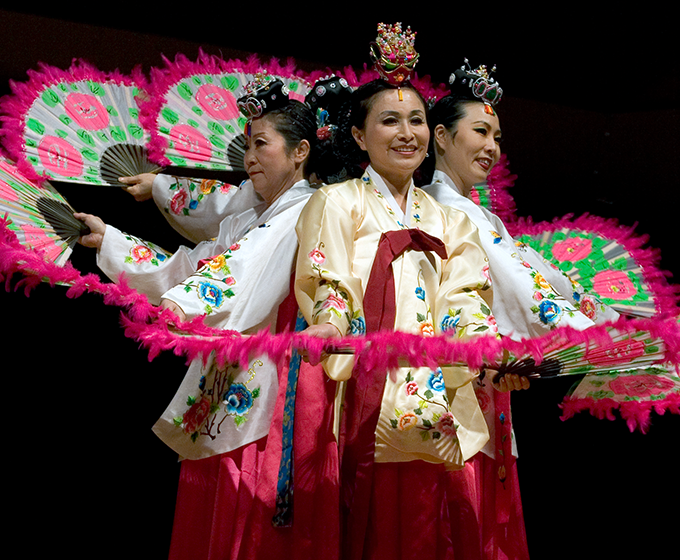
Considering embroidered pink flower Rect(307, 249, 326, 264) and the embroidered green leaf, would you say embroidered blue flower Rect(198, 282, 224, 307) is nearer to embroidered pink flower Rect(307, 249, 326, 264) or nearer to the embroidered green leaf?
embroidered pink flower Rect(307, 249, 326, 264)

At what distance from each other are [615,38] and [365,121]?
1127 mm

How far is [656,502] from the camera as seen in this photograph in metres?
2.69

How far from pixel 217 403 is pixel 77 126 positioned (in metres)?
0.88

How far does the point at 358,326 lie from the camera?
1.73m

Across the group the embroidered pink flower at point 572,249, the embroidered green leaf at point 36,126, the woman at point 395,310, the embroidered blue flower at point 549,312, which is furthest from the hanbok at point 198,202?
the embroidered pink flower at point 572,249

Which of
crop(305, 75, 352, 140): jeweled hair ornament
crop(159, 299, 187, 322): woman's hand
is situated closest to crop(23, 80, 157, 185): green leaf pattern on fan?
crop(305, 75, 352, 140): jeweled hair ornament

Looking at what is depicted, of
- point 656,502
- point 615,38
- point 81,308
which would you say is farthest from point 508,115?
point 81,308

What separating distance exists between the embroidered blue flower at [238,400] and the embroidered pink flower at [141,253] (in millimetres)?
431

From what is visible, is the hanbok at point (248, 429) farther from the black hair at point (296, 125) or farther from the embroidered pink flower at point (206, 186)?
the embroidered pink flower at point (206, 186)

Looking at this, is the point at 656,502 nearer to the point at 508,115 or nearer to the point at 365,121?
the point at 508,115

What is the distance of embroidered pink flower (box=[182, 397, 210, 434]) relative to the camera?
192 centimetres

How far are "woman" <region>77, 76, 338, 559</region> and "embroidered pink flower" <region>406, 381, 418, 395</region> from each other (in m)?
0.19

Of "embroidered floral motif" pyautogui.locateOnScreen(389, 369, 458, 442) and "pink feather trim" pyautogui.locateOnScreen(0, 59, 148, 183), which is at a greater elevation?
"pink feather trim" pyautogui.locateOnScreen(0, 59, 148, 183)

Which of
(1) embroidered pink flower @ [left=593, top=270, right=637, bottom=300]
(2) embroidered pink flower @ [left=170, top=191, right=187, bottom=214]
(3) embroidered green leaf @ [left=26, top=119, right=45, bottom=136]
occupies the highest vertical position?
(3) embroidered green leaf @ [left=26, top=119, right=45, bottom=136]
